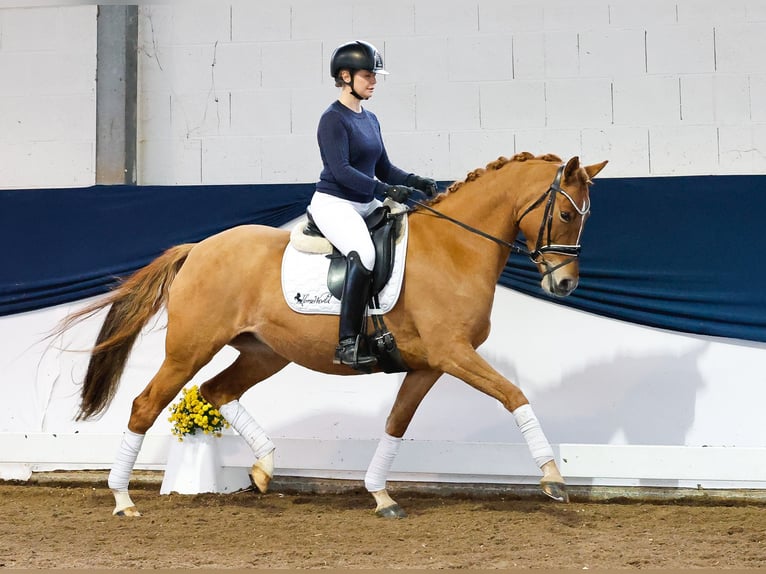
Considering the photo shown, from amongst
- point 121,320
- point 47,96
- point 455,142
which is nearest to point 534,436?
point 121,320

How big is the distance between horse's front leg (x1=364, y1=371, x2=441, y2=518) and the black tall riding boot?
16.0 inches

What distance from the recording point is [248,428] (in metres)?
4.74

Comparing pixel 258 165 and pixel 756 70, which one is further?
pixel 258 165

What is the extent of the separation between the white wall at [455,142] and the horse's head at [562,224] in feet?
4.29

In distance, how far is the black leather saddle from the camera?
4.40 m

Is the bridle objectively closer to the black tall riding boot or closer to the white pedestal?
the black tall riding boot

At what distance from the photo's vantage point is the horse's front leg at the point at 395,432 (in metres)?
4.68

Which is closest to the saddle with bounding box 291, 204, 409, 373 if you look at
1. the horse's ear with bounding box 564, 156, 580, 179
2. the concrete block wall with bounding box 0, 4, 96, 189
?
the horse's ear with bounding box 564, 156, 580, 179

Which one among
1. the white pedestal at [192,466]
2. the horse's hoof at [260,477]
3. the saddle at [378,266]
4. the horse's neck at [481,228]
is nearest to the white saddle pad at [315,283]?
the saddle at [378,266]

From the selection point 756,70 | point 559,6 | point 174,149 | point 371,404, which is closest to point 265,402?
point 371,404

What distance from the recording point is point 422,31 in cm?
611

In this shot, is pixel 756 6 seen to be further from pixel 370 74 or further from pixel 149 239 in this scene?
pixel 149 239

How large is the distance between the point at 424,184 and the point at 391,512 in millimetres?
1709

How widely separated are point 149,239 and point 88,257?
1.50 ft
